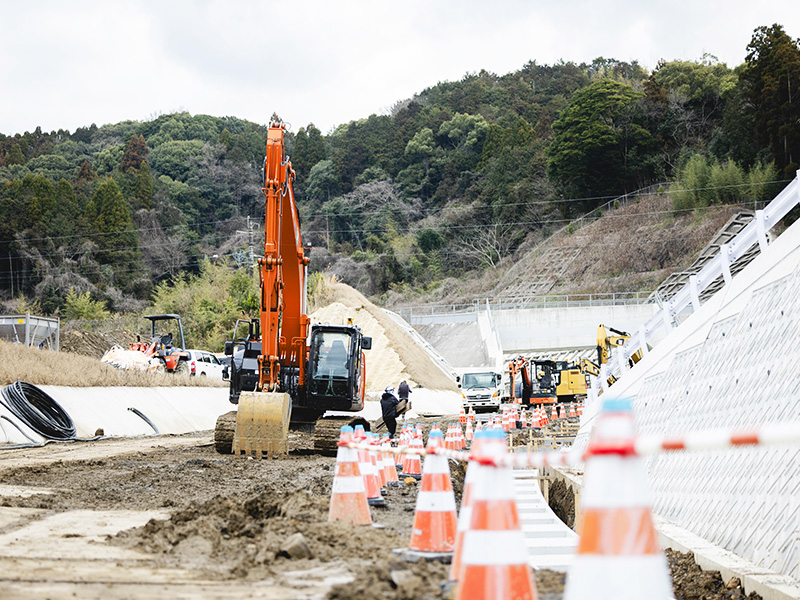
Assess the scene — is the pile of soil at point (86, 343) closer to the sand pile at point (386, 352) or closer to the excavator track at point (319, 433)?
the sand pile at point (386, 352)

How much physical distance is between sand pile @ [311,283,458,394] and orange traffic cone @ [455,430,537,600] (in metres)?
41.6

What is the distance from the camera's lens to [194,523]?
687 cm

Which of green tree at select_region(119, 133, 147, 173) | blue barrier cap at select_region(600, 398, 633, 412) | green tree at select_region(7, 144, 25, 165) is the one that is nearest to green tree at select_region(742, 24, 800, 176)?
blue barrier cap at select_region(600, 398, 633, 412)

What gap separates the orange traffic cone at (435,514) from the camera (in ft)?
18.6

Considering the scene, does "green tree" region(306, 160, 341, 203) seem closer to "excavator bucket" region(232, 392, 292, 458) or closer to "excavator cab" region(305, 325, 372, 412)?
"excavator cab" region(305, 325, 372, 412)

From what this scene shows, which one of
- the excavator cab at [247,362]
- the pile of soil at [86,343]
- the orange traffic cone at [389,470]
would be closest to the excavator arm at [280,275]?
the excavator cab at [247,362]

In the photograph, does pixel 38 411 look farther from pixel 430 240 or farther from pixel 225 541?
pixel 430 240

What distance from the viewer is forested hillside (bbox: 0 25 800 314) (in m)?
70.6

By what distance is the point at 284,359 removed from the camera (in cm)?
1769

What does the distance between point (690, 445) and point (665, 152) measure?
81.0m

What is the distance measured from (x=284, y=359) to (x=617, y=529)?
15123 mm

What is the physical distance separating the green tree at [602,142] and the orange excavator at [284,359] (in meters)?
65.0

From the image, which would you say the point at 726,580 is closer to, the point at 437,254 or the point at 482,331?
the point at 482,331

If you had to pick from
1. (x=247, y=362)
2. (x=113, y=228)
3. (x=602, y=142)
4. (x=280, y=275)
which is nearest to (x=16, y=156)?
(x=113, y=228)
